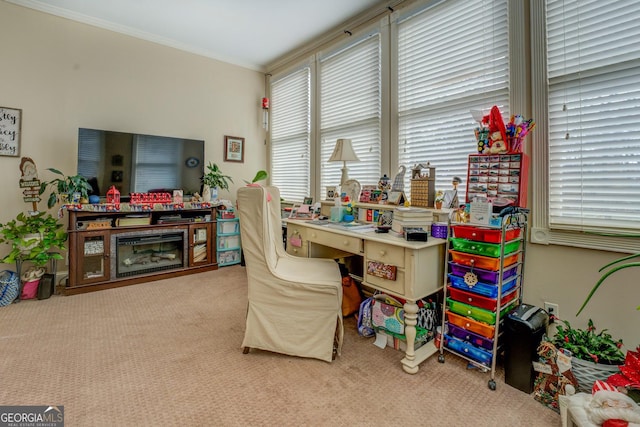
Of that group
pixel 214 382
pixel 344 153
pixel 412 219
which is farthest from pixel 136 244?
pixel 412 219

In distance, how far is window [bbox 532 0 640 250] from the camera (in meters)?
1.55

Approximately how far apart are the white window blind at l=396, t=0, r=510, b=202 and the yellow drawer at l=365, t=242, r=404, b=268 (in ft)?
2.83

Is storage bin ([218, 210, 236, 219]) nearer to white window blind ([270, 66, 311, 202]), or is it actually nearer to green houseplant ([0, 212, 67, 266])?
white window blind ([270, 66, 311, 202])

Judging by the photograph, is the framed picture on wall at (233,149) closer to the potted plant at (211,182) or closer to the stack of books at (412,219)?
the potted plant at (211,182)

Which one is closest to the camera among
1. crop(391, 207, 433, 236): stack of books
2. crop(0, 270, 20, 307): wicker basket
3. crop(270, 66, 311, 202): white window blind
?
crop(391, 207, 433, 236): stack of books

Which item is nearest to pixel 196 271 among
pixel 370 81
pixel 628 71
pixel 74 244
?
pixel 74 244

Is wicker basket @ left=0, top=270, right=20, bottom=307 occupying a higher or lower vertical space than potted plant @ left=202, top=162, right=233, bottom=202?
→ lower

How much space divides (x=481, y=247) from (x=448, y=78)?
1.42m

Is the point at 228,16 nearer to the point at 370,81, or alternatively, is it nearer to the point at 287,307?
the point at 370,81

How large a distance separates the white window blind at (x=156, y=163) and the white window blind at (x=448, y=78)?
8.68ft

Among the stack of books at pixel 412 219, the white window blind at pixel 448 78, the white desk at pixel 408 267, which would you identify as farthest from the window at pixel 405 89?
the white desk at pixel 408 267

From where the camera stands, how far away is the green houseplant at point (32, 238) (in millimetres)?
2619

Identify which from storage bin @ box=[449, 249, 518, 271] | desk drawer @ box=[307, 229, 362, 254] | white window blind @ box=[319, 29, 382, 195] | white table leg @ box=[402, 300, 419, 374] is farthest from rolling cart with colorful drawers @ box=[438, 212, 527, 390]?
white window blind @ box=[319, 29, 382, 195]

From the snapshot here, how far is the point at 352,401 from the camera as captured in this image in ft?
4.75
